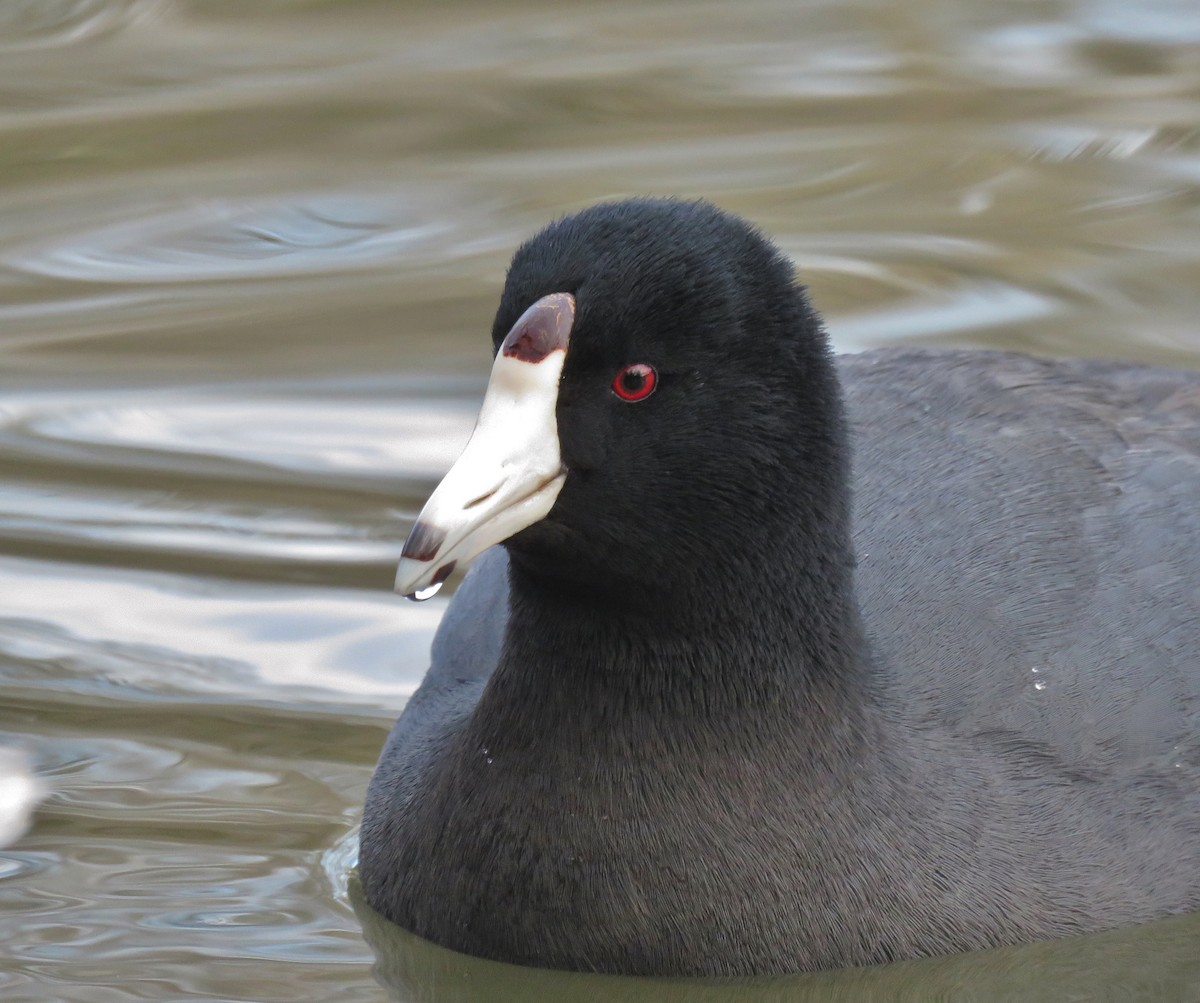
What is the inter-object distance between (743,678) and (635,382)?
53 cm

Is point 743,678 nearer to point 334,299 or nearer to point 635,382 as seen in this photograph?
point 635,382

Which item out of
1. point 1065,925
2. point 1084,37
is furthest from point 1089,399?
point 1084,37

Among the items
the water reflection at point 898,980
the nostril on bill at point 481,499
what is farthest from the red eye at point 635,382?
the water reflection at point 898,980

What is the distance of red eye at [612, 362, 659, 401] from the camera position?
3.47 metres

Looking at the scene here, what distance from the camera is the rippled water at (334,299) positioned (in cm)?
411

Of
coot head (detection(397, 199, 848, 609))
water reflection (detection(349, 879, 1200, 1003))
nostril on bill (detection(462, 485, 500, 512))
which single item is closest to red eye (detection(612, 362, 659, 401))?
coot head (detection(397, 199, 848, 609))

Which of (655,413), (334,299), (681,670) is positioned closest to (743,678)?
(681,670)

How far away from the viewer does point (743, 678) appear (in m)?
3.69

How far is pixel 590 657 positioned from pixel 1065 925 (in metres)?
0.87

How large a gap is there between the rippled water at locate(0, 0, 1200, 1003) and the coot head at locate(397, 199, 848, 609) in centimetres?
70

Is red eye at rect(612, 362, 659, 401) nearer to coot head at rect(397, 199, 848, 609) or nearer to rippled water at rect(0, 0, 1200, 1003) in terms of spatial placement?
coot head at rect(397, 199, 848, 609)

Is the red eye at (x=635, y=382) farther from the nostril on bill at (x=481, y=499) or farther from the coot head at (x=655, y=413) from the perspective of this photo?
the nostril on bill at (x=481, y=499)

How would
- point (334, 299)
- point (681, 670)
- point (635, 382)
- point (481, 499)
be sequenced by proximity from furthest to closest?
point (334, 299)
point (681, 670)
point (635, 382)
point (481, 499)

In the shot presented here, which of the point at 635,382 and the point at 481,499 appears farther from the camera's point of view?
the point at 635,382
